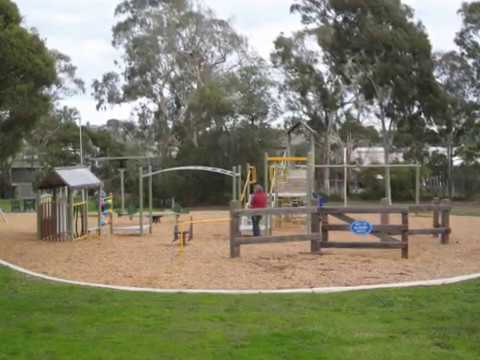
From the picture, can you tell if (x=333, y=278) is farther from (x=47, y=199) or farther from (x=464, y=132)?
(x=464, y=132)

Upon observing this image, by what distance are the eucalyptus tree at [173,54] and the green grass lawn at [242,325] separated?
4032 centimetres

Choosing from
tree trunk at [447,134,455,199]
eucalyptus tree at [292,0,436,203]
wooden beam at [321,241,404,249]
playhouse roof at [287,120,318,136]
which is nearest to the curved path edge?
wooden beam at [321,241,404,249]

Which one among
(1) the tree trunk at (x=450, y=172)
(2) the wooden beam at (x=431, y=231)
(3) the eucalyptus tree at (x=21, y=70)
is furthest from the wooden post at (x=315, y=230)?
(1) the tree trunk at (x=450, y=172)

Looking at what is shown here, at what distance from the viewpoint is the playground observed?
10.7 metres

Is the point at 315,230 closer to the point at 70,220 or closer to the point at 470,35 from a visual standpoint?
the point at 70,220

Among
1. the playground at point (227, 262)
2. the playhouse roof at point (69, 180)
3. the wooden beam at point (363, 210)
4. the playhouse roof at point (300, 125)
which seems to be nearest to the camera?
the playground at point (227, 262)

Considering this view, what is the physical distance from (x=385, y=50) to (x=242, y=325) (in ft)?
133

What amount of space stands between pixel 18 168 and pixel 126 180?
27.0 metres

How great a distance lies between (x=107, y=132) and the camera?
65875mm

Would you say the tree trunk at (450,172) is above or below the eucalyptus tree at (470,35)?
below

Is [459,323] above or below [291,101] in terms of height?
below

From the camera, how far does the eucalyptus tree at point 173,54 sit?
50.7 metres

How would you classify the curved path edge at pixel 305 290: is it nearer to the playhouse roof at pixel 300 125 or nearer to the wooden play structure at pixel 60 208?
the wooden play structure at pixel 60 208

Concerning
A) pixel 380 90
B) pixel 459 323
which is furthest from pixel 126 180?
pixel 459 323
